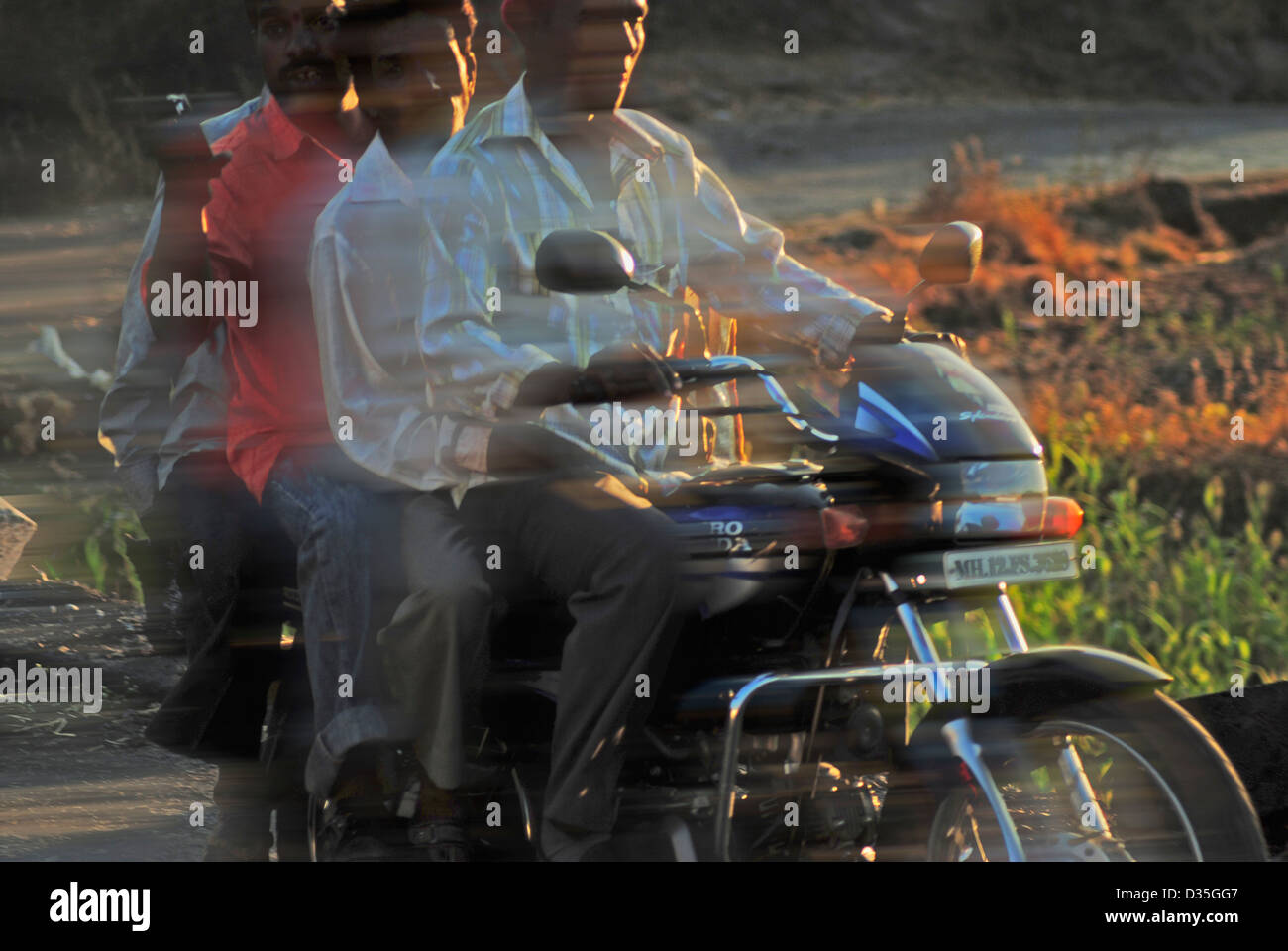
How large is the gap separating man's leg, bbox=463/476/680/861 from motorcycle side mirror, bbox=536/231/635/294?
36 cm

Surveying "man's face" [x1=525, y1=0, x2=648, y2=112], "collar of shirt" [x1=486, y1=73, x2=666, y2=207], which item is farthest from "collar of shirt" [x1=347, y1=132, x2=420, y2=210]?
"man's face" [x1=525, y1=0, x2=648, y2=112]

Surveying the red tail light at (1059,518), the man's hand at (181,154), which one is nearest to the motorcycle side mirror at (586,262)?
the red tail light at (1059,518)

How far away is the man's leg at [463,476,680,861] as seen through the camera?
80.4 inches

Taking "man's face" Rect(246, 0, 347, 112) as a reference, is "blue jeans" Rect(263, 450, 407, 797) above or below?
below

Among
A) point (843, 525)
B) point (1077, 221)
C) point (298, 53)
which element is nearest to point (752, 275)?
point (843, 525)

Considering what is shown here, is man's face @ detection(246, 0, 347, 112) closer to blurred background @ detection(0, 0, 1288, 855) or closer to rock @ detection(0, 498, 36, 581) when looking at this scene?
blurred background @ detection(0, 0, 1288, 855)

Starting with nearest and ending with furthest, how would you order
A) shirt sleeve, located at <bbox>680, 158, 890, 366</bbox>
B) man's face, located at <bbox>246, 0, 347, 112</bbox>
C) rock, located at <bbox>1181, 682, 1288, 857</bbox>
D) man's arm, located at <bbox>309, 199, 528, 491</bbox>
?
man's arm, located at <bbox>309, 199, 528, 491</bbox> → shirt sleeve, located at <bbox>680, 158, 890, 366</bbox> → man's face, located at <bbox>246, 0, 347, 112</bbox> → rock, located at <bbox>1181, 682, 1288, 857</bbox>

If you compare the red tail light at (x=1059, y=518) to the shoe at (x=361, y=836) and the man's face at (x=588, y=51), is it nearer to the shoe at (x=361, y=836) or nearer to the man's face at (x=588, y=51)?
the man's face at (x=588, y=51)

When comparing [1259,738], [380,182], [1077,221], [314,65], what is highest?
[314,65]

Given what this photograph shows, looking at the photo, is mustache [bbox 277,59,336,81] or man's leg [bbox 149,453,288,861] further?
mustache [bbox 277,59,336,81]

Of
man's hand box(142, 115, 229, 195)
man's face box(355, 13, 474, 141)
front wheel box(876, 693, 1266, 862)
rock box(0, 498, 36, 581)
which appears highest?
man's face box(355, 13, 474, 141)

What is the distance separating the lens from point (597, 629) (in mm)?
2061

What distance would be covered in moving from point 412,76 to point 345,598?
74cm

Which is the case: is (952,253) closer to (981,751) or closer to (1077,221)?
(981,751)
